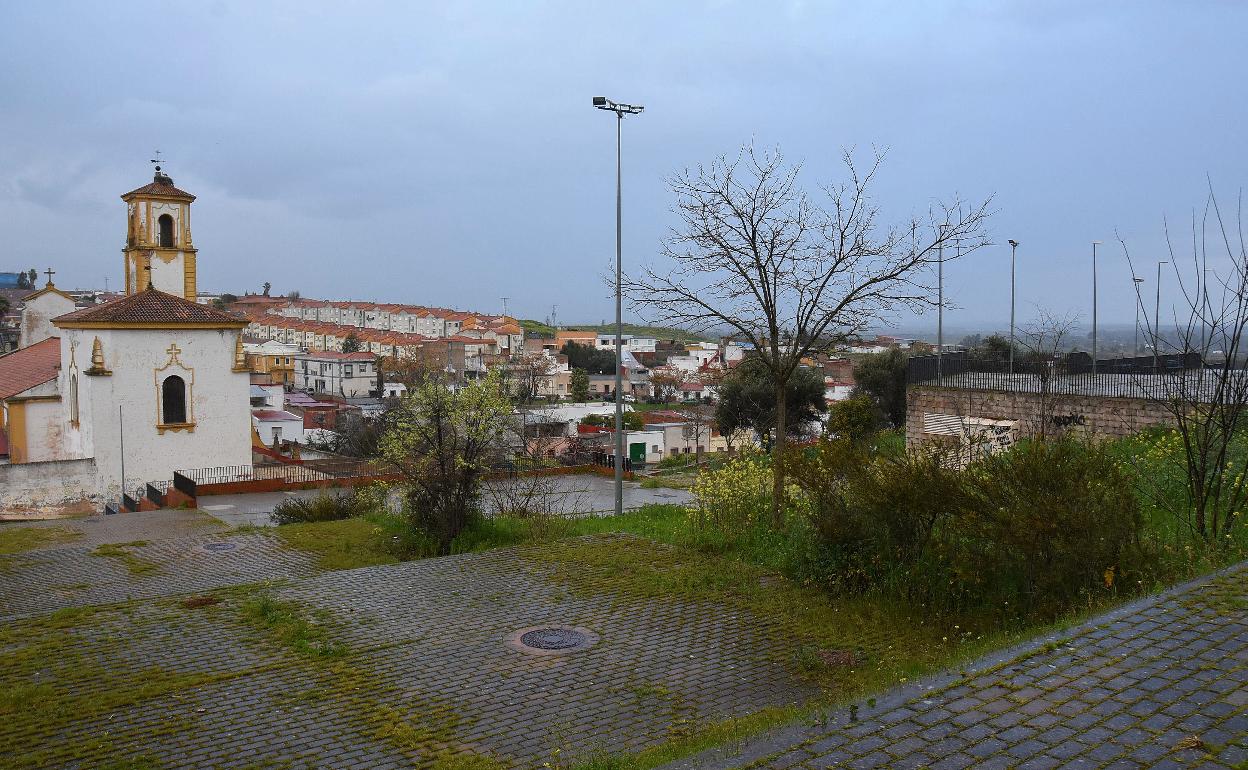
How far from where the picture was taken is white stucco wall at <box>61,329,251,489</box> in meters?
26.3

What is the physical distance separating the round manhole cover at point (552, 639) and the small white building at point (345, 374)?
7497 centimetres

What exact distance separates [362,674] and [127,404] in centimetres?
2254

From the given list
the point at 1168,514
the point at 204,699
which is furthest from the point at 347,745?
the point at 1168,514

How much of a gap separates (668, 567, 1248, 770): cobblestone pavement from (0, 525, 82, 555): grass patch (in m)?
13.4

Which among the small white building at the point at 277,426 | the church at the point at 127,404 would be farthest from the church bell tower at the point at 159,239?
the small white building at the point at 277,426

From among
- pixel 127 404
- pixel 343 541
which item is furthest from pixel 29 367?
pixel 343 541

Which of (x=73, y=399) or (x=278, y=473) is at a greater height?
(x=73, y=399)

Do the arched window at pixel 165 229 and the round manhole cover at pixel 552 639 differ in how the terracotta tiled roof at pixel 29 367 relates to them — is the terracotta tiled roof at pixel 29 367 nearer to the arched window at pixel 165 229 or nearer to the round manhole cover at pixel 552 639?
the arched window at pixel 165 229

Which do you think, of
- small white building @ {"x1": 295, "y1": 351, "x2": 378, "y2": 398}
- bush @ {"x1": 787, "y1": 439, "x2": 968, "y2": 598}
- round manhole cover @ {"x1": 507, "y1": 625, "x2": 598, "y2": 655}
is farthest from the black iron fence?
small white building @ {"x1": 295, "y1": 351, "x2": 378, "y2": 398}

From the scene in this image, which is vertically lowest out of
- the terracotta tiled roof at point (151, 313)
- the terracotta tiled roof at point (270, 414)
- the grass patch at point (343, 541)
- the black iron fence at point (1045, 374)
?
the grass patch at point (343, 541)

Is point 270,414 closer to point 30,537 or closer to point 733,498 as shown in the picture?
point 30,537

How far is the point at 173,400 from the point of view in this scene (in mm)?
27375

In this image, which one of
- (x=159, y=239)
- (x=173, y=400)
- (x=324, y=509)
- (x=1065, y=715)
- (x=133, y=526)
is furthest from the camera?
(x=159, y=239)

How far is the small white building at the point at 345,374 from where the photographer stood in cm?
8269
